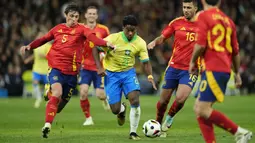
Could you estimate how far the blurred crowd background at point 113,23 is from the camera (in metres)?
34.0

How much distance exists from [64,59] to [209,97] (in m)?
5.05

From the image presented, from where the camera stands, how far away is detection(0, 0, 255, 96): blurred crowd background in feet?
112

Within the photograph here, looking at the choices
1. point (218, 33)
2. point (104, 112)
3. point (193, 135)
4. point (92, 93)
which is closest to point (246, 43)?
point (92, 93)

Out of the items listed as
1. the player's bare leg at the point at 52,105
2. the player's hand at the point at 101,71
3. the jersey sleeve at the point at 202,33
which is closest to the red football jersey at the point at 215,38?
the jersey sleeve at the point at 202,33

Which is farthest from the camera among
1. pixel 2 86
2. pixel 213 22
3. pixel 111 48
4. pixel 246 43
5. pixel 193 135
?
pixel 246 43

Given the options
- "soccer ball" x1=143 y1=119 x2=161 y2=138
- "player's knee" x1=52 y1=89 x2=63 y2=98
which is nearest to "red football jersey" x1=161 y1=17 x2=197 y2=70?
"soccer ball" x1=143 y1=119 x2=161 y2=138

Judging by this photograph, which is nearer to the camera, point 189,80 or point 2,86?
point 189,80

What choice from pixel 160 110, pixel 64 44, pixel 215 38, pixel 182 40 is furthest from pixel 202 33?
pixel 64 44

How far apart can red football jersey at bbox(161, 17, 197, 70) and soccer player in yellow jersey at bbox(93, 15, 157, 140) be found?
2.25 ft

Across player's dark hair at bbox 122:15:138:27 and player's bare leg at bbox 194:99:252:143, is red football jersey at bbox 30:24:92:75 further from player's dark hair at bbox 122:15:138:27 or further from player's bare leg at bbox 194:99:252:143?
player's bare leg at bbox 194:99:252:143

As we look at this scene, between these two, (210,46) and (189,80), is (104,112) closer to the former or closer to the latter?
(189,80)

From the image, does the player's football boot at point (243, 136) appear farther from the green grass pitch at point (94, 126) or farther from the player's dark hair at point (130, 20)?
the player's dark hair at point (130, 20)

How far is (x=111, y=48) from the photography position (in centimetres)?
1405

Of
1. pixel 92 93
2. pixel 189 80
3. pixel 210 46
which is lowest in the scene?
pixel 92 93
